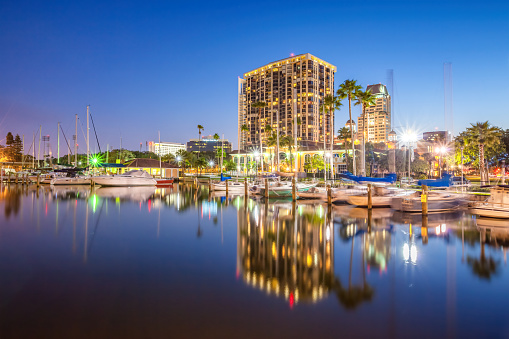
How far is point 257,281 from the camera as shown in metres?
10.2

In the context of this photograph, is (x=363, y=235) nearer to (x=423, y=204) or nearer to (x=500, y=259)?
(x=500, y=259)

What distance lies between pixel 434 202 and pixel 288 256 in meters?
18.5

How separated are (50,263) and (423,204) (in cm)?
2439

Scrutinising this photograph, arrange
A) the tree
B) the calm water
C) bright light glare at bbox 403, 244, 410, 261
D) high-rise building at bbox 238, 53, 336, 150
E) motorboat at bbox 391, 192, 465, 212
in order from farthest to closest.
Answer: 1. high-rise building at bbox 238, 53, 336, 150
2. the tree
3. motorboat at bbox 391, 192, 465, 212
4. bright light glare at bbox 403, 244, 410, 261
5. the calm water

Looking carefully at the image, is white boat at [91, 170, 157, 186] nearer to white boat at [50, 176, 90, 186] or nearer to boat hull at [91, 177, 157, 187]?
boat hull at [91, 177, 157, 187]

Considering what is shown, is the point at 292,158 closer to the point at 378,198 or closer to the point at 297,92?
the point at 378,198

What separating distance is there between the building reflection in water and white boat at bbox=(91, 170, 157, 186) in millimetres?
45621

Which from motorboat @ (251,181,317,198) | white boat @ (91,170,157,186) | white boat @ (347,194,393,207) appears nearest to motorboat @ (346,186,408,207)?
white boat @ (347,194,393,207)

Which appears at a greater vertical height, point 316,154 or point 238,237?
point 316,154

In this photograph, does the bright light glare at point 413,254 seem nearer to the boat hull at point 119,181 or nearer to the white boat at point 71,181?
the boat hull at point 119,181

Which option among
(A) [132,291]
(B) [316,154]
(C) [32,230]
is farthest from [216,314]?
(B) [316,154]

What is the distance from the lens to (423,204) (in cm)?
2411

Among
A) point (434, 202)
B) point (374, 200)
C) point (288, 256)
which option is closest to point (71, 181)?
point (374, 200)

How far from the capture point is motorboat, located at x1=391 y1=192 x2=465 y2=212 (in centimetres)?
2584
